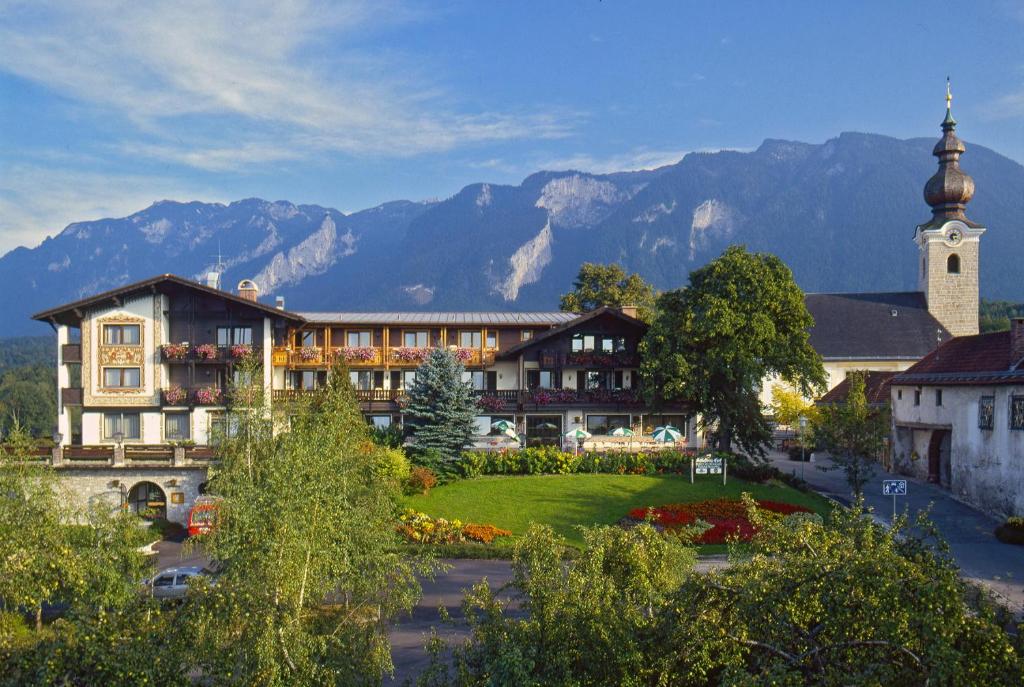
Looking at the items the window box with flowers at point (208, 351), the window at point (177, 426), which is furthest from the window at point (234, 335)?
the window at point (177, 426)

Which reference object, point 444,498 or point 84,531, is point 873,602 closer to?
point 84,531

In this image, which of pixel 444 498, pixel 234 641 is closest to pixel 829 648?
pixel 234 641

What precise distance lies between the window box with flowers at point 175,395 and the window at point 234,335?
3.41 meters

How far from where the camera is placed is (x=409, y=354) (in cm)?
4753

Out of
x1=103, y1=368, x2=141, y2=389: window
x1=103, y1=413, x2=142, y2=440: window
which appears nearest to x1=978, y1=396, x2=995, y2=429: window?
x1=103, y1=413, x2=142, y2=440: window

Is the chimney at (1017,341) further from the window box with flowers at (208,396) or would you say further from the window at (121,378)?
the window at (121,378)

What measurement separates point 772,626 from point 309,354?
1602 inches

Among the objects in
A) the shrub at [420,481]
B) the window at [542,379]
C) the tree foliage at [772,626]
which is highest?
the window at [542,379]

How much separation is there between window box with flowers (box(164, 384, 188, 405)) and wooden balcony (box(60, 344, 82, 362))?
17.2 feet

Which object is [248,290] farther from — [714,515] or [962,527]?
[962,527]

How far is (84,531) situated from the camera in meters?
18.2

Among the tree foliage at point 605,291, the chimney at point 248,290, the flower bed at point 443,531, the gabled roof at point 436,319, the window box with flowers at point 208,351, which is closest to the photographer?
the flower bed at point 443,531

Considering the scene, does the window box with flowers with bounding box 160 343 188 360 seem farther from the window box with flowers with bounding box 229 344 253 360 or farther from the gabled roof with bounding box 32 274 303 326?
Answer: the gabled roof with bounding box 32 274 303 326

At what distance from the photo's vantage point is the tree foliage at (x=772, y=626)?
855cm
